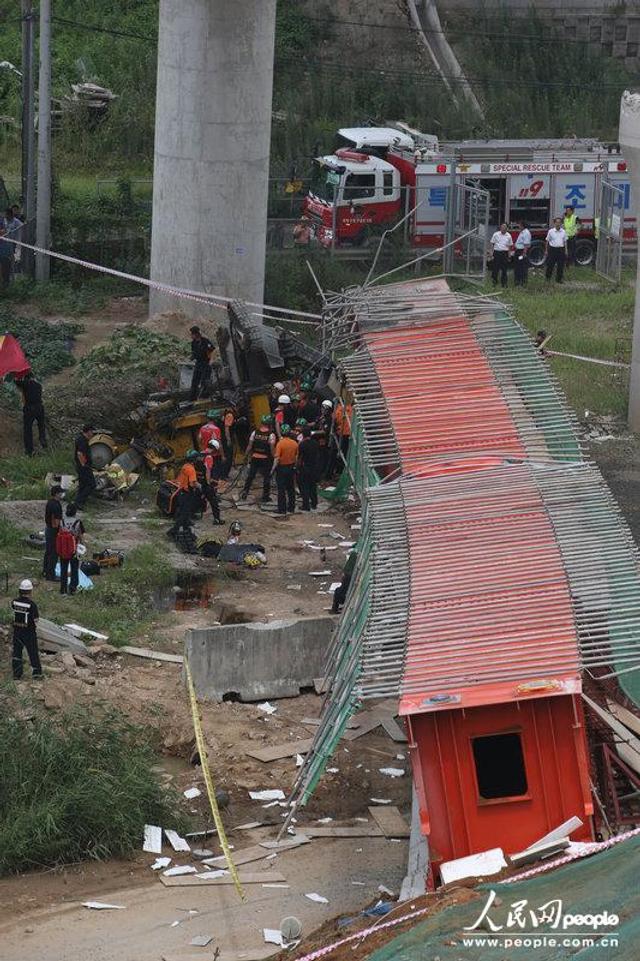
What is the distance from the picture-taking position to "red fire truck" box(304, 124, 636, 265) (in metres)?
40.7

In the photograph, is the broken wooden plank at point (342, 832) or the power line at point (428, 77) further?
the power line at point (428, 77)

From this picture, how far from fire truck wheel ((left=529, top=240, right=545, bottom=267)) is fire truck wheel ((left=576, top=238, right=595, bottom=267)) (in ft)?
3.02

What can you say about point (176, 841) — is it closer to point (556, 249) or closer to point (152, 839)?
point (152, 839)

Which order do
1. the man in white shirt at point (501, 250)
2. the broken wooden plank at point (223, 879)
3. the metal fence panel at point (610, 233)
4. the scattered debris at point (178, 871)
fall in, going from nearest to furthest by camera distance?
the broken wooden plank at point (223, 879) → the scattered debris at point (178, 871) → the man in white shirt at point (501, 250) → the metal fence panel at point (610, 233)

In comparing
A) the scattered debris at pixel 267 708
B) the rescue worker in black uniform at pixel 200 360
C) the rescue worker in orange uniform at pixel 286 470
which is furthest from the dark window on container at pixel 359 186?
the scattered debris at pixel 267 708

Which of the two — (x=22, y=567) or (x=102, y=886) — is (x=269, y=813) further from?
(x=22, y=567)

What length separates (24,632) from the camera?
64.7 feet

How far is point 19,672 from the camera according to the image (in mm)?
19828

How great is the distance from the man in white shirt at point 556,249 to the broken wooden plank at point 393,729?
21344 mm

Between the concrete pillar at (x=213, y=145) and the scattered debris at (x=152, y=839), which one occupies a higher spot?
the concrete pillar at (x=213, y=145)

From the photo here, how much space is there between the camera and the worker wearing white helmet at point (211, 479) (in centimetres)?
2634

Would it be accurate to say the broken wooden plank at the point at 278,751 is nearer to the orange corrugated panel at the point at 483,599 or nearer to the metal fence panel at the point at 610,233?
the orange corrugated panel at the point at 483,599

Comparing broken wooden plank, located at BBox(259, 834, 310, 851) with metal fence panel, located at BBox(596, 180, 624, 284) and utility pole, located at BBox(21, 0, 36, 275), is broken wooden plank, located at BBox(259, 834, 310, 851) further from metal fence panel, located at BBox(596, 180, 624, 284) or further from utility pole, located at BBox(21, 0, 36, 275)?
metal fence panel, located at BBox(596, 180, 624, 284)

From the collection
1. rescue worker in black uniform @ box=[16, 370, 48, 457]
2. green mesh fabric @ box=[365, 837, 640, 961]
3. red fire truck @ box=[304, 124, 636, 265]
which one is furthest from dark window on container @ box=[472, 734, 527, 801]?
red fire truck @ box=[304, 124, 636, 265]
